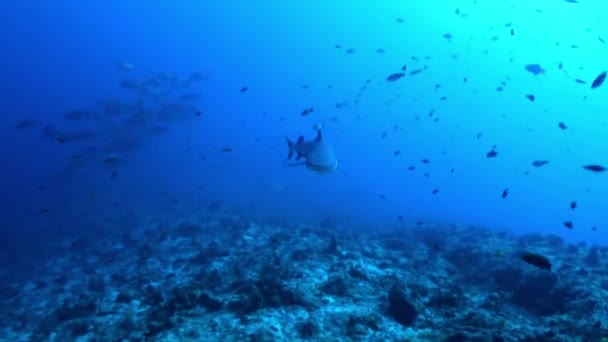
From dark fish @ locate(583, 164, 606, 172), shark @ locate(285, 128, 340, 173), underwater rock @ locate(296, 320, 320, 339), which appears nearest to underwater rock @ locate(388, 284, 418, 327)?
underwater rock @ locate(296, 320, 320, 339)

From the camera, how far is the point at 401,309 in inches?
351

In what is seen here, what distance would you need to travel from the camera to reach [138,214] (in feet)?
96.3

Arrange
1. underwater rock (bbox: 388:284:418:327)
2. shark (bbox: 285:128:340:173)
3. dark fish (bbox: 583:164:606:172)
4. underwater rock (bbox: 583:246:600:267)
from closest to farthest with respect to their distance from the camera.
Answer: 1. shark (bbox: 285:128:340:173)
2. underwater rock (bbox: 388:284:418:327)
3. dark fish (bbox: 583:164:606:172)
4. underwater rock (bbox: 583:246:600:267)

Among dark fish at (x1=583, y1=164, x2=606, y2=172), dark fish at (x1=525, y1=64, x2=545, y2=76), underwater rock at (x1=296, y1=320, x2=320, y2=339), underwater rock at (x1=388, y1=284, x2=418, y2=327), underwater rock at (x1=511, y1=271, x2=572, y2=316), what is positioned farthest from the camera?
dark fish at (x1=525, y1=64, x2=545, y2=76)

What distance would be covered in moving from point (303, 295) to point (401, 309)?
2171 mm

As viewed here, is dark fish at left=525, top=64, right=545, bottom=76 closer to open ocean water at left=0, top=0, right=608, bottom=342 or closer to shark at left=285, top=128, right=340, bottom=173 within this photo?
open ocean water at left=0, top=0, right=608, bottom=342

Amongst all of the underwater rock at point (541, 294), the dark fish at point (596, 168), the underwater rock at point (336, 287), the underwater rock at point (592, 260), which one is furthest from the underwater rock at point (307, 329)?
the underwater rock at point (592, 260)

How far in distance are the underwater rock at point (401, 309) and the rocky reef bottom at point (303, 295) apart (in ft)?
0.07

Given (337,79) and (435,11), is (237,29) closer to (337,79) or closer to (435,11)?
(337,79)

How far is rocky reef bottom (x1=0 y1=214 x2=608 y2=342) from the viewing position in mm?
7852

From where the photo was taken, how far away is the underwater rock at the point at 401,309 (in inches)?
344

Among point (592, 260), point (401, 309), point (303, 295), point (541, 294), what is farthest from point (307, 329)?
point (592, 260)

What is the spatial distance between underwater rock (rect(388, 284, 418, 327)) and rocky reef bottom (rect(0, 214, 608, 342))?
0.02m

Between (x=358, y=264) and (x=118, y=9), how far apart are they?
210203 mm
